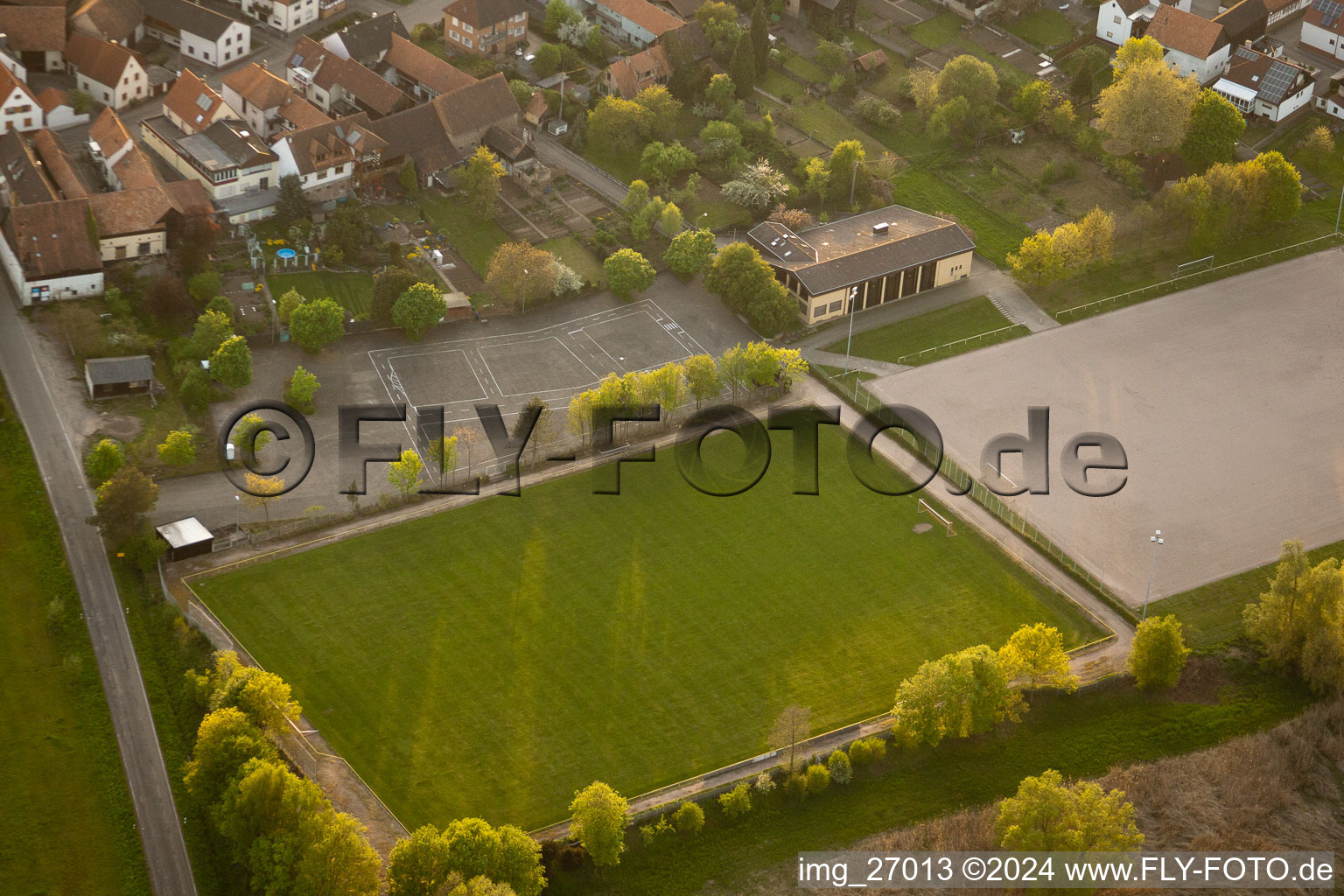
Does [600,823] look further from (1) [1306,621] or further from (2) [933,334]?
(2) [933,334]

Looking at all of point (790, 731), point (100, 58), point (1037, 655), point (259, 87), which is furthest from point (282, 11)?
point (1037, 655)

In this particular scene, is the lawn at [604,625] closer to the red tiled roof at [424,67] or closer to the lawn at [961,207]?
the lawn at [961,207]

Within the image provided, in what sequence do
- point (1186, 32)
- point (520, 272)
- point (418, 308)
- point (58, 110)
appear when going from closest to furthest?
1. point (418, 308)
2. point (520, 272)
3. point (58, 110)
4. point (1186, 32)

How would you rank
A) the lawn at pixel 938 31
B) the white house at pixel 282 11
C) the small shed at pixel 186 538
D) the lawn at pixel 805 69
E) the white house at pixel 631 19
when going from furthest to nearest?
the lawn at pixel 938 31 → the white house at pixel 631 19 → the lawn at pixel 805 69 → the white house at pixel 282 11 → the small shed at pixel 186 538

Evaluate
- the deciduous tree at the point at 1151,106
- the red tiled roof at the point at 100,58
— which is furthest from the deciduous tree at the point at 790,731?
the red tiled roof at the point at 100,58

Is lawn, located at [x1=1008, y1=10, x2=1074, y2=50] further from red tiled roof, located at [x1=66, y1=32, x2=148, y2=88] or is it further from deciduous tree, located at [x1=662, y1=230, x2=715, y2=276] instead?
red tiled roof, located at [x1=66, y1=32, x2=148, y2=88]

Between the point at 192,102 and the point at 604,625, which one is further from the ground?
the point at 192,102
